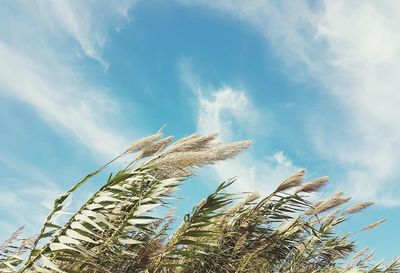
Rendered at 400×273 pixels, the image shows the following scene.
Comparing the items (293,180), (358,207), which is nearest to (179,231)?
(293,180)

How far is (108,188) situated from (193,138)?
80 cm

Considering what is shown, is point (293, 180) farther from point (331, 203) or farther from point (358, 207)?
point (358, 207)

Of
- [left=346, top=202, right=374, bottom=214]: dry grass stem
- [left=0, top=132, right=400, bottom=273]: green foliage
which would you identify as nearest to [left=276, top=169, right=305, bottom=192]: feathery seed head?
[left=0, top=132, right=400, bottom=273]: green foliage

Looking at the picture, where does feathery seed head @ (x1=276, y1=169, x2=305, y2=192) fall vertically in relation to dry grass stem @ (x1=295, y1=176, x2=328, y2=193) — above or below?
below

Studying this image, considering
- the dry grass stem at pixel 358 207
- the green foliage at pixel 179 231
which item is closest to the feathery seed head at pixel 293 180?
the green foliage at pixel 179 231

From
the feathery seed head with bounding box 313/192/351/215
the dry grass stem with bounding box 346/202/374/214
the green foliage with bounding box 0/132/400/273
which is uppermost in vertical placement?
the dry grass stem with bounding box 346/202/374/214

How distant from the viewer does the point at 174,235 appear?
4.00 m

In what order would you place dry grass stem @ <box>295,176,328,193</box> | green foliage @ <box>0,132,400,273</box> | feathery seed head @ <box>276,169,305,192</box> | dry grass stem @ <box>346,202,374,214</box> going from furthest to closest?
dry grass stem @ <box>346,202,374,214</box>
dry grass stem @ <box>295,176,328,193</box>
feathery seed head @ <box>276,169,305,192</box>
green foliage @ <box>0,132,400,273</box>

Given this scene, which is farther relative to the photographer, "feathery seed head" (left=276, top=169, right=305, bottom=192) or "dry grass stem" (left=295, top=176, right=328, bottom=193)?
"dry grass stem" (left=295, top=176, right=328, bottom=193)

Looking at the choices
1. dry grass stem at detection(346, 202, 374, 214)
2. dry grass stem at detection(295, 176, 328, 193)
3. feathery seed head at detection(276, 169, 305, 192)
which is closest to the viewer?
feathery seed head at detection(276, 169, 305, 192)

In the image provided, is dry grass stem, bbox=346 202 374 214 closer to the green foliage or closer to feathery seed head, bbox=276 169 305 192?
the green foliage

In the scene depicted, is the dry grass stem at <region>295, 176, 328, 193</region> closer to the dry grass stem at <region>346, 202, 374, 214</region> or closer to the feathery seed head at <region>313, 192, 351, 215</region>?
the feathery seed head at <region>313, 192, 351, 215</region>

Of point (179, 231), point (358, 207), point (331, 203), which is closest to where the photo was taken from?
point (179, 231)

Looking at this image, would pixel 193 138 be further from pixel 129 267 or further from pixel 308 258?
pixel 308 258
